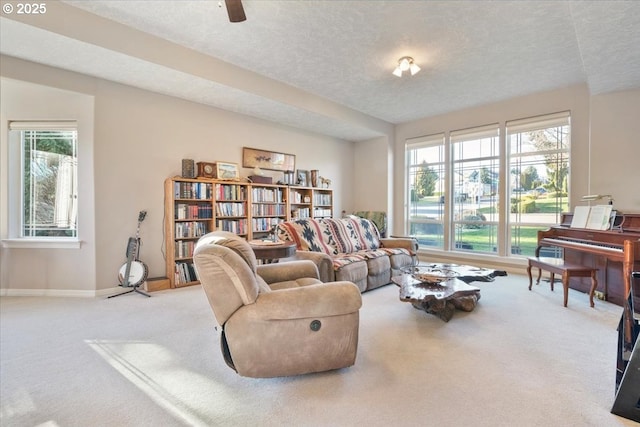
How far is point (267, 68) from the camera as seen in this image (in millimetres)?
3732

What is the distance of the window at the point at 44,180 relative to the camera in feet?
12.1

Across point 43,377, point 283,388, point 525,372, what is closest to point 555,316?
point 525,372

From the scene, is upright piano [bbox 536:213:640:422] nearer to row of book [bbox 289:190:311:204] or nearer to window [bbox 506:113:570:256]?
window [bbox 506:113:570:256]

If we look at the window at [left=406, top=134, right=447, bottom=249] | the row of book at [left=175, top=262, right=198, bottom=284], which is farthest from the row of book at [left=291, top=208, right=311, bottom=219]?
the window at [left=406, top=134, right=447, bottom=249]

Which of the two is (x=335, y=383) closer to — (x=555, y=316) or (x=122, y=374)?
(x=122, y=374)

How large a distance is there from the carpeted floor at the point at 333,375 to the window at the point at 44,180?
1288mm

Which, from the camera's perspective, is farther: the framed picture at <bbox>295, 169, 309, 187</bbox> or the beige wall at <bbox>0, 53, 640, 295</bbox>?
the framed picture at <bbox>295, 169, 309, 187</bbox>

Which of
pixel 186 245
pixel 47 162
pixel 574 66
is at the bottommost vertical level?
pixel 186 245

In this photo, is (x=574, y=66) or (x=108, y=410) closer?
(x=108, y=410)

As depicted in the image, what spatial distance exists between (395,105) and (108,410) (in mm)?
5126

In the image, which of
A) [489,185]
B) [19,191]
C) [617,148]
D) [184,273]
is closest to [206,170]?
[184,273]

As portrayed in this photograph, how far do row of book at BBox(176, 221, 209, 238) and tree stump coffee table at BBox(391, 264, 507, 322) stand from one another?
2.80 m

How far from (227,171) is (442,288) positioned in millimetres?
3404

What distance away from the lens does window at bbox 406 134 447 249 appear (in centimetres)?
568
